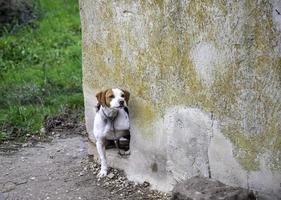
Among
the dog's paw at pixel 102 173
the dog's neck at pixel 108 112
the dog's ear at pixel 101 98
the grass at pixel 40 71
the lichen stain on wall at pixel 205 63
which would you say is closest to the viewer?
the lichen stain on wall at pixel 205 63

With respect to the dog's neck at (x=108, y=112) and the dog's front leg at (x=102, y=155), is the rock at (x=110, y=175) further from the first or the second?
the dog's neck at (x=108, y=112)

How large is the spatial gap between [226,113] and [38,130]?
4251 millimetres

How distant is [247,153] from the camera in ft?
19.0

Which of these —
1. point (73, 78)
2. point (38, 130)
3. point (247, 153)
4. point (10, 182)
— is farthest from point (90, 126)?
point (73, 78)

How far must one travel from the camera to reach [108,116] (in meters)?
7.09

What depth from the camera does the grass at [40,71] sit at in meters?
10.0

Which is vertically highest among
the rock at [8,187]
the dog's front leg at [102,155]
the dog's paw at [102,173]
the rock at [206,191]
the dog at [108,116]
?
the dog at [108,116]

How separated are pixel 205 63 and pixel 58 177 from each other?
2603 mm

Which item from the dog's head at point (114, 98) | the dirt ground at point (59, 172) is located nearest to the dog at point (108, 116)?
the dog's head at point (114, 98)

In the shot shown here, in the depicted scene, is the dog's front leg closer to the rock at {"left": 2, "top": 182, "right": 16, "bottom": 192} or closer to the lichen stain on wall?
the lichen stain on wall

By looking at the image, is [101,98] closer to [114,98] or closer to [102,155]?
[114,98]

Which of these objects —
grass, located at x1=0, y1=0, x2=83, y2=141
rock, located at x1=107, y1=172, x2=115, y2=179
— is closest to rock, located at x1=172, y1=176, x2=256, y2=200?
rock, located at x1=107, y1=172, x2=115, y2=179

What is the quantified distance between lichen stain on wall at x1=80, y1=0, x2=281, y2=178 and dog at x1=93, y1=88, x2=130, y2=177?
19cm

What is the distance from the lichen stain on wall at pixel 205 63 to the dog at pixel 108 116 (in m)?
0.19
